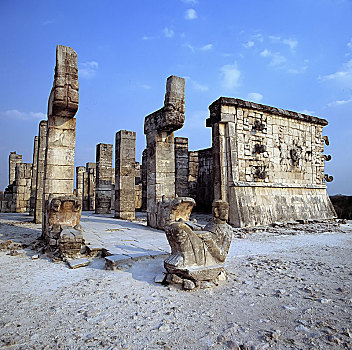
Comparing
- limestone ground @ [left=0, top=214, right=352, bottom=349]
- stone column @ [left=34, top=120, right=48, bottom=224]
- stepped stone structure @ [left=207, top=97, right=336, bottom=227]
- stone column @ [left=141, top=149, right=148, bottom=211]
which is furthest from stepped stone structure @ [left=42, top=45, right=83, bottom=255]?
stone column @ [left=141, top=149, right=148, bottom=211]

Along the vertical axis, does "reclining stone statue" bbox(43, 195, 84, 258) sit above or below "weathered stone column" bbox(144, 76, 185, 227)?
below

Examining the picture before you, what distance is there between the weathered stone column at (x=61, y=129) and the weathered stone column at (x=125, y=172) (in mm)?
5447

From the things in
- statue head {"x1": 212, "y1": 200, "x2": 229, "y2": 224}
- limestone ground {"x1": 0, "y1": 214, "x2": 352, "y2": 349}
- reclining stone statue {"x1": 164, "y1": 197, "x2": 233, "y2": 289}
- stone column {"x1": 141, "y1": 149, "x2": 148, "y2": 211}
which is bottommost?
limestone ground {"x1": 0, "y1": 214, "x2": 352, "y2": 349}

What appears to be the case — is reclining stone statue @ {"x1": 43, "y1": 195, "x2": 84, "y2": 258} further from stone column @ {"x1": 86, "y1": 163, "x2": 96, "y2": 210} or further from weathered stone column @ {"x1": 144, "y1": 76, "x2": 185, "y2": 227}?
stone column @ {"x1": 86, "y1": 163, "x2": 96, "y2": 210}

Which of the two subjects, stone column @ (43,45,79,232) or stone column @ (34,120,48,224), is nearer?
stone column @ (43,45,79,232)

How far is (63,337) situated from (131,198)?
33.6 feet

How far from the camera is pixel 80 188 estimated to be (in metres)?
21.6

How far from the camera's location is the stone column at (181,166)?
47.5 ft

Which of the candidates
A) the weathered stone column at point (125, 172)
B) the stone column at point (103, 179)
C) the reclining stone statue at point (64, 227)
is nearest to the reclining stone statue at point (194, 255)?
the reclining stone statue at point (64, 227)

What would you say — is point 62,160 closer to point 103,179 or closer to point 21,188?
point 103,179

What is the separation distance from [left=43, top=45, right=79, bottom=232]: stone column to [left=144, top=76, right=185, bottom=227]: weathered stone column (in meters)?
2.87

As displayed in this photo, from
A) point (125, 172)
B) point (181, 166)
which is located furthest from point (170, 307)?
point (181, 166)

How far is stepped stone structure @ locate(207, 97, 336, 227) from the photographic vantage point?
9.50m

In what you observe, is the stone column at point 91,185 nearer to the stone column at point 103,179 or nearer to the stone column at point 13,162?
the stone column at point 103,179
